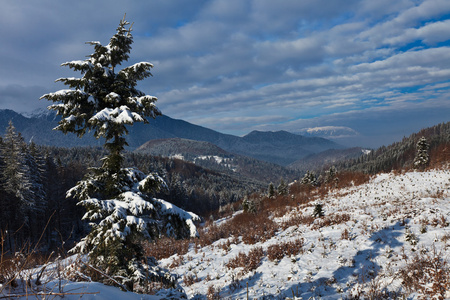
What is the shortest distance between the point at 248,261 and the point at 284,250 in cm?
158

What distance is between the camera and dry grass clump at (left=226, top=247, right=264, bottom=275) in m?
8.33

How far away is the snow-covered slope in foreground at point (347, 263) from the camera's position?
546 centimetres

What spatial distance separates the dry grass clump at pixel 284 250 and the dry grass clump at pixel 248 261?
0.49 metres

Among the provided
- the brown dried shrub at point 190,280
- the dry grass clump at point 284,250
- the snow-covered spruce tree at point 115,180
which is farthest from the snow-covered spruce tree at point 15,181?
the dry grass clump at point 284,250

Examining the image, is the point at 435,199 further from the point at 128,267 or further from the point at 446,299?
the point at 128,267

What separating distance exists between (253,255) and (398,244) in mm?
5174

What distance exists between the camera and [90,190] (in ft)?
19.4

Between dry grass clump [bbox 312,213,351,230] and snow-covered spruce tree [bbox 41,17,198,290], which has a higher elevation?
snow-covered spruce tree [bbox 41,17,198,290]

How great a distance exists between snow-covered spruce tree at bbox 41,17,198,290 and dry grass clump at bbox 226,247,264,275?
3.65 m

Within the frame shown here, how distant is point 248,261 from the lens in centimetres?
882

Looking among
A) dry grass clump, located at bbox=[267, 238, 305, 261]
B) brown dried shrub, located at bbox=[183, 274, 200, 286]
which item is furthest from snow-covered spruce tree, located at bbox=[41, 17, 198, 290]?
dry grass clump, located at bbox=[267, 238, 305, 261]

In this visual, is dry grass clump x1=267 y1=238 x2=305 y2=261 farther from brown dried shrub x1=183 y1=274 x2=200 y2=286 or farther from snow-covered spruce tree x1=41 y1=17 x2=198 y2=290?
snow-covered spruce tree x1=41 y1=17 x2=198 y2=290

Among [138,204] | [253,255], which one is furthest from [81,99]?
[253,255]

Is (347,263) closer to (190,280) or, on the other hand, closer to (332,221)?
(332,221)
